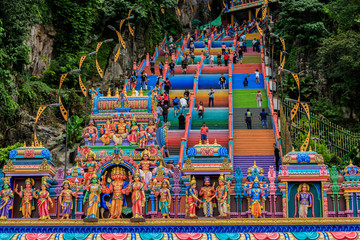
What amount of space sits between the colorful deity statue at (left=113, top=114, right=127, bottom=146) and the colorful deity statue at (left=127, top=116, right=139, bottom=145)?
24 cm

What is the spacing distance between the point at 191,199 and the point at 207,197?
0.56 metres

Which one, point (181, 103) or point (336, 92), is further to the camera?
point (336, 92)

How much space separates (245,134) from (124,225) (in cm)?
1618

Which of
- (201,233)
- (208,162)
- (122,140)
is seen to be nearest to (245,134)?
(122,140)

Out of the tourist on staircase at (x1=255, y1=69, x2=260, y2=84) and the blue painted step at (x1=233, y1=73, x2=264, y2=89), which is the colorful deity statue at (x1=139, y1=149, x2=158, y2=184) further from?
the tourist on staircase at (x1=255, y1=69, x2=260, y2=84)

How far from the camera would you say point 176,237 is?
19.0 metres

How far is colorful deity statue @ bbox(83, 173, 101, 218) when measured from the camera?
1980cm

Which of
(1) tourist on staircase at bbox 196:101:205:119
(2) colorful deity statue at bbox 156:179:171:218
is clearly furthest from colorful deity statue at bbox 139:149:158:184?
(1) tourist on staircase at bbox 196:101:205:119

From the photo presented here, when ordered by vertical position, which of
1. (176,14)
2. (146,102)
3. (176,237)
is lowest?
(176,237)

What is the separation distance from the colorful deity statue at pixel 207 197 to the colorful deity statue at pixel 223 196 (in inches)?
12.6

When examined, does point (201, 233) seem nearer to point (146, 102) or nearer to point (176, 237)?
point (176, 237)

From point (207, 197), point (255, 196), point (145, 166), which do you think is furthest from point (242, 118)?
point (207, 197)

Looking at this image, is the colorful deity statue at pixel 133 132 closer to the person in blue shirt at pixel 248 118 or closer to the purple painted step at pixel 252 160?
the purple painted step at pixel 252 160

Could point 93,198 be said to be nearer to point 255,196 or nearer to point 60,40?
point 255,196
